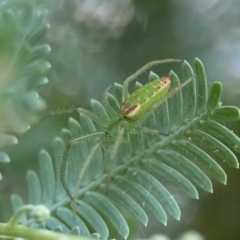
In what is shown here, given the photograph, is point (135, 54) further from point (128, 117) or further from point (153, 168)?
point (153, 168)

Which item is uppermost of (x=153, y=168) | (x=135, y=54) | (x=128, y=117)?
(x=135, y=54)

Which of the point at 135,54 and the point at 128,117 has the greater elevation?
the point at 135,54

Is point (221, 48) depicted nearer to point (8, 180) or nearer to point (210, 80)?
point (210, 80)

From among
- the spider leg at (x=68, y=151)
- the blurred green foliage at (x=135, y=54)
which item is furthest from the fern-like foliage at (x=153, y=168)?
the blurred green foliage at (x=135, y=54)

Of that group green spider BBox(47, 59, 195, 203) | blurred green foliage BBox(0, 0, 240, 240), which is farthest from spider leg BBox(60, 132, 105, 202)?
blurred green foliage BBox(0, 0, 240, 240)

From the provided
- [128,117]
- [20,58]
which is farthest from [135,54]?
[20,58]

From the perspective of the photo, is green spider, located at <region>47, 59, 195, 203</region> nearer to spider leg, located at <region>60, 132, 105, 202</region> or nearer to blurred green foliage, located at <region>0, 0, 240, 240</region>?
spider leg, located at <region>60, 132, 105, 202</region>
